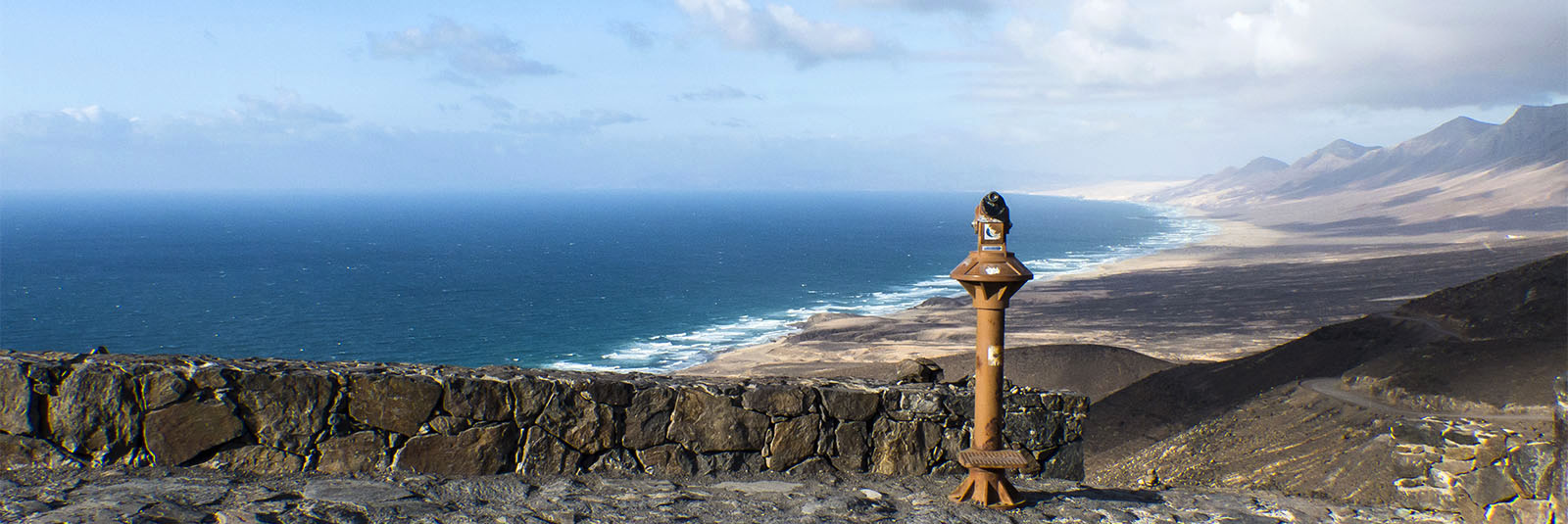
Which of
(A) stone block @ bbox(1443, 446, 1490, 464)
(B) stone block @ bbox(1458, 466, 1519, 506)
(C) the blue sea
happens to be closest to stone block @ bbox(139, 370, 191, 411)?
(B) stone block @ bbox(1458, 466, 1519, 506)

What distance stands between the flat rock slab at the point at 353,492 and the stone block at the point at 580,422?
1.01 metres

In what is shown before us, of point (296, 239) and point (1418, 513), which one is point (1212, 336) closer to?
point (1418, 513)

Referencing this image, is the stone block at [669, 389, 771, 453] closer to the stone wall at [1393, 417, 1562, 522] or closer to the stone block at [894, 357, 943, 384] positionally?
the stone block at [894, 357, 943, 384]

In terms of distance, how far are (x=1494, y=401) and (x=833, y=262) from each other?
80023mm

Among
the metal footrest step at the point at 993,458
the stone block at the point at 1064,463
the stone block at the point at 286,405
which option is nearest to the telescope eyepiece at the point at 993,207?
the metal footrest step at the point at 993,458

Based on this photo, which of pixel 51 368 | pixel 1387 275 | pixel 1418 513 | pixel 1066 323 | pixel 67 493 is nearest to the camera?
pixel 67 493

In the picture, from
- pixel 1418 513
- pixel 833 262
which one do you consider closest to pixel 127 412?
pixel 1418 513

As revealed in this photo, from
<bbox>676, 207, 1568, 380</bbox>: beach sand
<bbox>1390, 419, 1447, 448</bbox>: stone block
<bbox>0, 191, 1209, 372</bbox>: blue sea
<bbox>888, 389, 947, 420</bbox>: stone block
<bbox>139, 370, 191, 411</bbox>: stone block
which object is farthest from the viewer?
<bbox>0, 191, 1209, 372</bbox>: blue sea

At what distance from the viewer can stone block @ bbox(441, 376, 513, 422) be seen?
6.21 meters

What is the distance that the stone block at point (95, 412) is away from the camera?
18.5 feet

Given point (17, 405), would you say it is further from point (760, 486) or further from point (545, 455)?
point (760, 486)

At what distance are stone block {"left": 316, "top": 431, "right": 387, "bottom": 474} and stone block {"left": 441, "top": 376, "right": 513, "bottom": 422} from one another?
1.53ft

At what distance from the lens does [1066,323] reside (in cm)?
5344

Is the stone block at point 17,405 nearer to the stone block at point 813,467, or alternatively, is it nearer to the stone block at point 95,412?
the stone block at point 95,412
